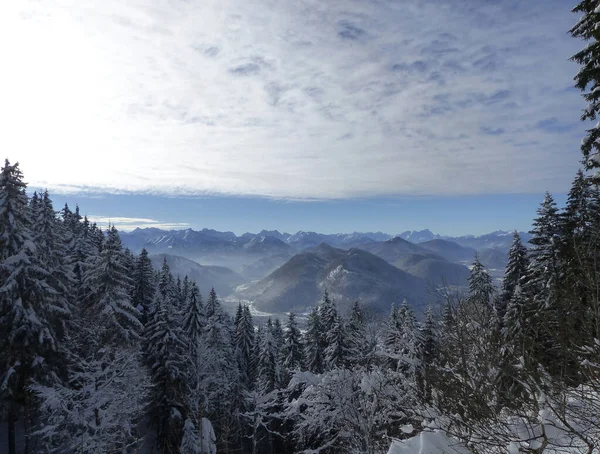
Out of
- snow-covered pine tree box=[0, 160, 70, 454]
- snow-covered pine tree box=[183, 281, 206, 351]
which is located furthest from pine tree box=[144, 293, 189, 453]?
Answer: snow-covered pine tree box=[0, 160, 70, 454]

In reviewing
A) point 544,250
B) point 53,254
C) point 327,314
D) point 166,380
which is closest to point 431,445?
point 544,250

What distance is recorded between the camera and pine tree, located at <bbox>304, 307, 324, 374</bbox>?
3559 cm

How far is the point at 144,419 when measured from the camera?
3241cm

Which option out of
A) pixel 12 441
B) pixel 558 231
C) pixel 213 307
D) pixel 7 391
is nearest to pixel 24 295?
pixel 7 391

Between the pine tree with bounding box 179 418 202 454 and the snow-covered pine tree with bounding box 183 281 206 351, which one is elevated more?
the snow-covered pine tree with bounding box 183 281 206 351

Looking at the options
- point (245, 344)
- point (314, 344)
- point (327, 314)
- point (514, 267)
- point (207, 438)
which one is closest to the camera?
point (207, 438)

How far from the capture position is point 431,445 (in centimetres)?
580

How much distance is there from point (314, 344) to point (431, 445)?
3214 centimetres

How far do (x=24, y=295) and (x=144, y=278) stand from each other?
19589 millimetres

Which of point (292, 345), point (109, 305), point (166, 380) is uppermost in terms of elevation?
point (109, 305)

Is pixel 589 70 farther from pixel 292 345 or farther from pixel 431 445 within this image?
pixel 292 345

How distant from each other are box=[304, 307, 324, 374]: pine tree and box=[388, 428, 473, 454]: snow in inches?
1201

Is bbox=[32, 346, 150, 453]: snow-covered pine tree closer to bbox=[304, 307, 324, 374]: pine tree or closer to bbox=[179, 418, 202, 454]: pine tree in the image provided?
bbox=[179, 418, 202, 454]: pine tree

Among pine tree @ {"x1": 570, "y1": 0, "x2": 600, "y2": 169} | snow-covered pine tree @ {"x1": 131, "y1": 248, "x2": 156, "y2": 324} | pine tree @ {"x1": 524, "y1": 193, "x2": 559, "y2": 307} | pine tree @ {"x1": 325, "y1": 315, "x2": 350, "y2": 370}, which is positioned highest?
pine tree @ {"x1": 570, "y1": 0, "x2": 600, "y2": 169}
